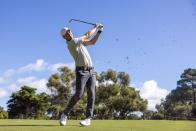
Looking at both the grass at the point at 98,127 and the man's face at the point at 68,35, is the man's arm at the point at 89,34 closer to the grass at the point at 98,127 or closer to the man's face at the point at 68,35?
the man's face at the point at 68,35

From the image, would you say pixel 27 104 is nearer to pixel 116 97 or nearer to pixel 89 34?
pixel 116 97

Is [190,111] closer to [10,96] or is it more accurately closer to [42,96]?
[42,96]

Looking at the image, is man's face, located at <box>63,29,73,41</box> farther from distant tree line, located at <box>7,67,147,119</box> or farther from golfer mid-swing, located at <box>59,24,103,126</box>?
distant tree line, located at <box>7,67,147,119</box>

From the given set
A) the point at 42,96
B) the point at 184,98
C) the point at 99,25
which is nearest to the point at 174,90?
the point at 184,98

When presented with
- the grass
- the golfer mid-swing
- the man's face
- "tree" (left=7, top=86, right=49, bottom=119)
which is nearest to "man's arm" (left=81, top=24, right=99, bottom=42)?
the golfer mid-swing

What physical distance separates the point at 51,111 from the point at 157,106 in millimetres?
23515

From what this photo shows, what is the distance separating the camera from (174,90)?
84.9 m

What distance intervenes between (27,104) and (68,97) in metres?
8.19

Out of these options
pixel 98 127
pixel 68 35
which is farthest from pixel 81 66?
pixel 98 127

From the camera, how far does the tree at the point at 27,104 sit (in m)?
62.6

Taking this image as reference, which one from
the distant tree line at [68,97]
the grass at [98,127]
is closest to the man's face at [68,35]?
the grass at [98,127]

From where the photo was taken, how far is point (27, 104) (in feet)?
212

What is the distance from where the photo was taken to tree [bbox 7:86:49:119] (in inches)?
2464

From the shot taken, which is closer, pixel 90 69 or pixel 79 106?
pixel 90 69
